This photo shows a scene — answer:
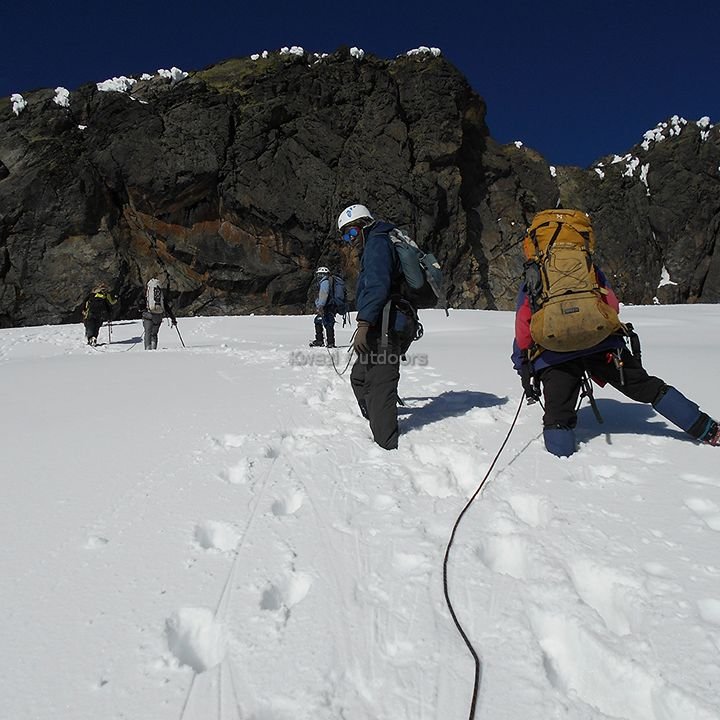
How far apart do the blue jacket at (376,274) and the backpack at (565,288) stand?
0.97m

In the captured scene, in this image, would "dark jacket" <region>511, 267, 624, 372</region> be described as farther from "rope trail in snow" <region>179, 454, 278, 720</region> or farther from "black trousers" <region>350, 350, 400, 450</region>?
"rope trail in snow" <region>179, 454, 278, 720</region>

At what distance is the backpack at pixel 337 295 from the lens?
1018cm

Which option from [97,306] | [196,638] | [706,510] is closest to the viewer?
[196,638]

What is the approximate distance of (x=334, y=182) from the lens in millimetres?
37250

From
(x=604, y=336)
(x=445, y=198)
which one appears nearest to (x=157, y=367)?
(x=604, y=336)

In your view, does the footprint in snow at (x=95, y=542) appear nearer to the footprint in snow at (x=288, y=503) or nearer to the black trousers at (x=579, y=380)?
the footprint in snow at (x=288, y=503)

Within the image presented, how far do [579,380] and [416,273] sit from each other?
1.37 m

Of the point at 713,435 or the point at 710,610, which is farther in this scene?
the point at 713,435

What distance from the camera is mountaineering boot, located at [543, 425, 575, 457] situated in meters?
3.03

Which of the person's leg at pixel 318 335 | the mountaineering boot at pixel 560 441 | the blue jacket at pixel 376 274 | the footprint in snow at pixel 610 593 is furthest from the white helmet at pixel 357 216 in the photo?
the person's leg at pixel 318 335

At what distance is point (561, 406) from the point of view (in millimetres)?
3109

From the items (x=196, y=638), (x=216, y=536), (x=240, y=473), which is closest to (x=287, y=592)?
(x=196, y=638)

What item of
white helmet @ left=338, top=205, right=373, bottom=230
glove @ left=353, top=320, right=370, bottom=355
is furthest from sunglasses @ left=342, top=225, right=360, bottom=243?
glove @ left=353, top=320, right=370, bottom=355

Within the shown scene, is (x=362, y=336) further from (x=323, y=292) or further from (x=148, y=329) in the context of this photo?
(x=148, y=329)
